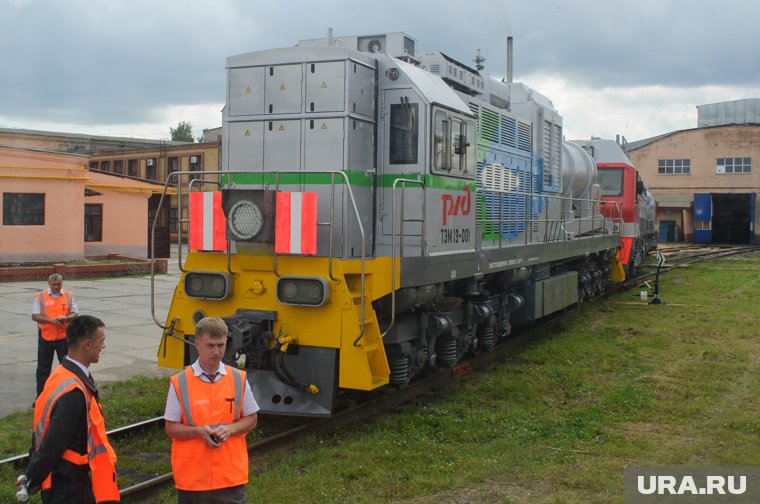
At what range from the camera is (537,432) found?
275 inches

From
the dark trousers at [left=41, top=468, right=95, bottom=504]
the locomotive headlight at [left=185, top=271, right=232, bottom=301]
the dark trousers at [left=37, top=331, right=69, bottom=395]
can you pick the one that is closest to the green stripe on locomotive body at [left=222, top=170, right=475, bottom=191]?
the locomotive headlight at [left=185, top=271, right=232, bottom=301]

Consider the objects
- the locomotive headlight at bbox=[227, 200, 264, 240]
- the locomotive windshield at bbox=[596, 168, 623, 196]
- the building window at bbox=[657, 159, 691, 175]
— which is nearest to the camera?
the locomotive headlight at bbox=[227, 200, 264, 240]

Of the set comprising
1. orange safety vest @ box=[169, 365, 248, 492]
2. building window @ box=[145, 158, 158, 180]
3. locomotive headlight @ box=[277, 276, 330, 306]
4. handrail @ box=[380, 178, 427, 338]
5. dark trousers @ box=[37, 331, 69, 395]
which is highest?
building window @ box=[145, 158, 158, 180]

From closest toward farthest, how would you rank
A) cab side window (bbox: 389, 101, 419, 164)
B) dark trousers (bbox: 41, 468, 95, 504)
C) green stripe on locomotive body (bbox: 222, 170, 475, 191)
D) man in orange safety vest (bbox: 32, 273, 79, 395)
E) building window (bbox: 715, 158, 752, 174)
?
1. dark trousers (bbox: 41, 468, 95, 504)
2. green stripe on locomotive body (bbox: 222, 170, 475, 191)
3. cab side window (bbox: 389, 101, 419, 164)
4. man in orange safety vest (bbox: 32, 273, 79, 395)
5. building window (bbox: 715, 158, 752, 174)

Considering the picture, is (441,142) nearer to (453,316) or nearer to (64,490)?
(453,316)

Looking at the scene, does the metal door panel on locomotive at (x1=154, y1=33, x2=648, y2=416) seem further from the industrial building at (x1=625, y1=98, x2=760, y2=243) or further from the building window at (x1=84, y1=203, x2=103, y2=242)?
the industrial building at (x1=625, y1=98, x2=760, y2=243)

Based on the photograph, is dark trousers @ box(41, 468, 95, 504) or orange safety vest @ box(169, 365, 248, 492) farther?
orange safety vest @ box(169, 365, 248, 492)

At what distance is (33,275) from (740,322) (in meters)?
17.9

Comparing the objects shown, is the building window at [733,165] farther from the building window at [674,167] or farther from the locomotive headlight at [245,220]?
the locomotive headlight at [245,220]

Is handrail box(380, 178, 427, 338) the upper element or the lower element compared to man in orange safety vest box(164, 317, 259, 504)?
upper

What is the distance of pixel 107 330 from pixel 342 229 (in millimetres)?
7134

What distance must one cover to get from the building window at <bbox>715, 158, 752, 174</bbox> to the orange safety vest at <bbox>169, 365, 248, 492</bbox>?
167 feet

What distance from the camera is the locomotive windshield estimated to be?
19109 millimetres

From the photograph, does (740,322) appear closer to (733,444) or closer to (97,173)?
(733,444)
